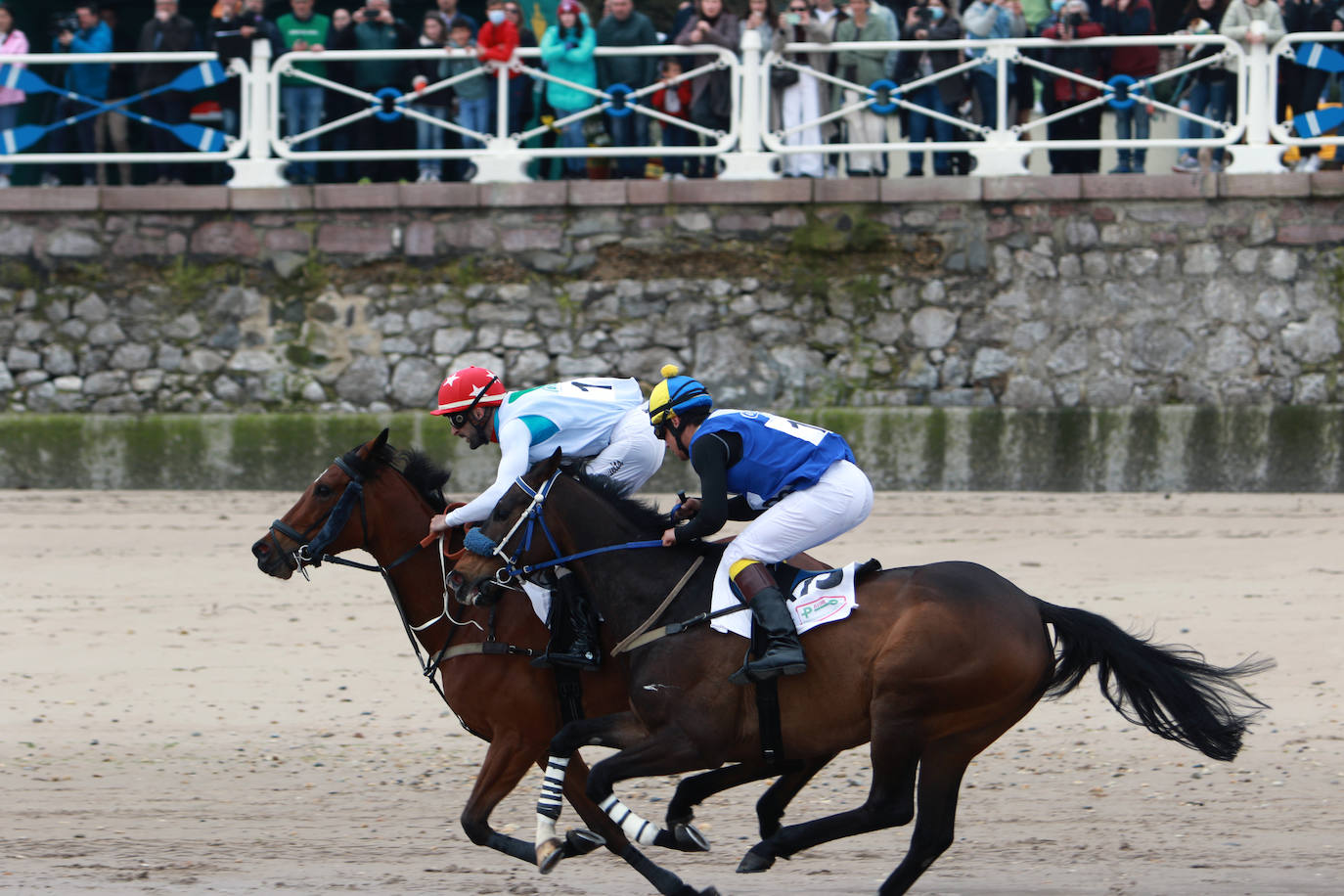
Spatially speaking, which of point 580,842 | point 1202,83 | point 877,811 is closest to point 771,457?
point 877,811

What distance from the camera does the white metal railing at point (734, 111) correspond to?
521 inches

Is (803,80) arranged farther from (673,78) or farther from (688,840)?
(688,840)

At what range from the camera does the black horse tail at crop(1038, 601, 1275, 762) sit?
6051mm

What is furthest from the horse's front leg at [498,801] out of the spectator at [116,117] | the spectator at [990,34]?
the spectator at [116,117]

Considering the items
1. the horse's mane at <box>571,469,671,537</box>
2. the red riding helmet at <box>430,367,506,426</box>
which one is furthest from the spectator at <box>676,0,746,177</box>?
the horse's mane at <box>571,469,671,537</box>

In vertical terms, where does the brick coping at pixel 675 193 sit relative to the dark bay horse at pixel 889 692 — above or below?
above

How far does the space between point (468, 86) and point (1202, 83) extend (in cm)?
585

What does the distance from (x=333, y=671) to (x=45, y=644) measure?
181cm

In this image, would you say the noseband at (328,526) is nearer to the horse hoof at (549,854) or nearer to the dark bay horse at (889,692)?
the dark bay horse at (889,692)

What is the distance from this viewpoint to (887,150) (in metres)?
13.4

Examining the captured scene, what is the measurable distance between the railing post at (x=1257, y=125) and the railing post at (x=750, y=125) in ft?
12.1

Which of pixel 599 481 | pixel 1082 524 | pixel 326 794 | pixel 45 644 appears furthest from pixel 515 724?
pixel 1082 524

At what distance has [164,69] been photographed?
14.3 m

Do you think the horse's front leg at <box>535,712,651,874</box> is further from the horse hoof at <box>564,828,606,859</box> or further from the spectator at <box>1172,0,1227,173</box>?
the spectator at <box>1172,0,1227,173</box>
